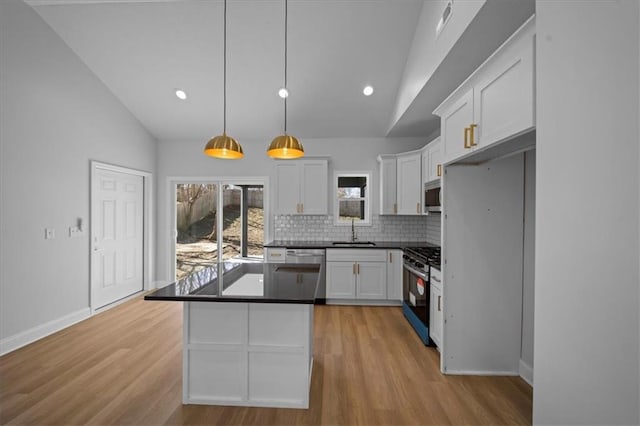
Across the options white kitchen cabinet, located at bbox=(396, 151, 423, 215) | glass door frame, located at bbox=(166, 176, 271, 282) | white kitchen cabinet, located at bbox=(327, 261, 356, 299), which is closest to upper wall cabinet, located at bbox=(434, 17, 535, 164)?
white kitchen cabinet, located at bbox=(396, 151, 423, 215)

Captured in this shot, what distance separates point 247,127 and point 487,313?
170 inches

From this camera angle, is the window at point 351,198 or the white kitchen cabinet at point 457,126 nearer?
the white kitchen cabinet at point 457,126

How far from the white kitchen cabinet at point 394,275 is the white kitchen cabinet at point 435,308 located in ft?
4.19

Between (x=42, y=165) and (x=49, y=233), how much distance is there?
770mm

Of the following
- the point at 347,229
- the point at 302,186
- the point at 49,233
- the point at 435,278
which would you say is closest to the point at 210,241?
the point at 302,186

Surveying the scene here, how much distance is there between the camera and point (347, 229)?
5172 millimetres

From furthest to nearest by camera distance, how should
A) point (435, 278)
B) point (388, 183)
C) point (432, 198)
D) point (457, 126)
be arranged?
1. point (388, 183)
2. point (432, 198)
3. point (435, 278)
4. point (457, 126)

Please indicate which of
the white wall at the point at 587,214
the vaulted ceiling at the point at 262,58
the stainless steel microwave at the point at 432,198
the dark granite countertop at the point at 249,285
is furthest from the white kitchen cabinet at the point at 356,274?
the white wall at the point at 587,214

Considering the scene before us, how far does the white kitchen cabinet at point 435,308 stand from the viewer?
9.32 ft

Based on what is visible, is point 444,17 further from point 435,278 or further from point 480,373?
point 480,373

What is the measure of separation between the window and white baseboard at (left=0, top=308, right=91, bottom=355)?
3.82 metres

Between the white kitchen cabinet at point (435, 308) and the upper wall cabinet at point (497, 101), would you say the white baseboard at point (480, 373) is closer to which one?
the white kitchen cabinet at point (435, 308)

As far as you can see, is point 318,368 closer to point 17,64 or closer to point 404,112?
point 404,112

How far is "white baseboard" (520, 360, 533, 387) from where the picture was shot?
2.41 meters
